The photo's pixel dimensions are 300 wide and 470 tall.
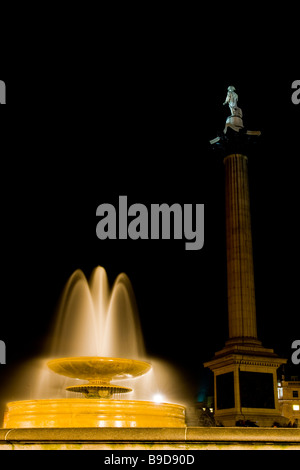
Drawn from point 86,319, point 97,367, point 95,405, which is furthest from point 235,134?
point 95,405

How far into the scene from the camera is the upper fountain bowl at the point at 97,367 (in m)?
10.2

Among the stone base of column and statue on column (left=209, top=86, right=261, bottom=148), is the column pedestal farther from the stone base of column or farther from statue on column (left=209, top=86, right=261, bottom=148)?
statue on column (left=209, top=86, right=261, bottom=148)

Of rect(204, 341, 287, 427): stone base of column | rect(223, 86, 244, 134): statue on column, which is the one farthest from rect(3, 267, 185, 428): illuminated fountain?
rect(223, 86, 244, 134): statue on column

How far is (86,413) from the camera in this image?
8.16 meters

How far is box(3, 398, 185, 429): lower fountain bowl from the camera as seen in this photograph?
8125 millimetres

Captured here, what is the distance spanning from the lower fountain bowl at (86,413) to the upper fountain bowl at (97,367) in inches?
70.4

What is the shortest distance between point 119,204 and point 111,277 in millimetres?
5577

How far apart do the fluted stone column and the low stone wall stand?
63.2ft

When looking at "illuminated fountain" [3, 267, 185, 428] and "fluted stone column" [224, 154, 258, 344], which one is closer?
"illuminated fountain" [3, 267, 185, 428]

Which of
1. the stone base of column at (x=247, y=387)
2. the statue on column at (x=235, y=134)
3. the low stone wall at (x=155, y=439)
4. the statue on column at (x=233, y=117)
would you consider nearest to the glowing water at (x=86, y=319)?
the stone base of column at (x=247, y=387)

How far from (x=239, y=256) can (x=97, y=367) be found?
705 inches

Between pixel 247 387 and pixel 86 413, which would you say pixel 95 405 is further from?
pixel 247 387

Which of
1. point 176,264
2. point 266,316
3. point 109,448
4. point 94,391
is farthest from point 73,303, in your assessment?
point 266,316

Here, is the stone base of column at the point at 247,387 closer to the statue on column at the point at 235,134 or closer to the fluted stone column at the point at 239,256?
the fluted stone column at the point at 239,256
